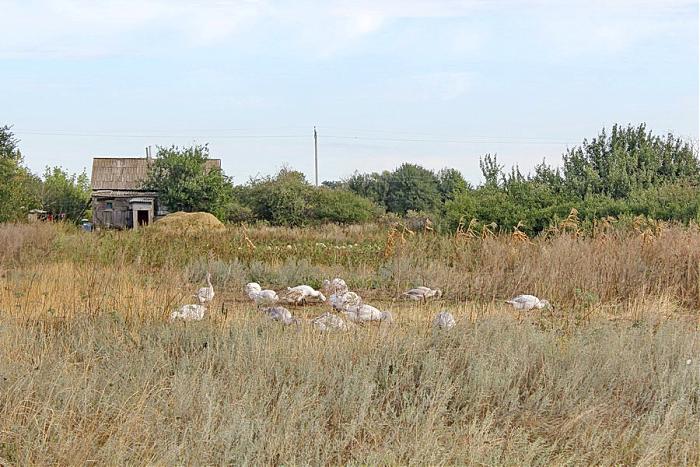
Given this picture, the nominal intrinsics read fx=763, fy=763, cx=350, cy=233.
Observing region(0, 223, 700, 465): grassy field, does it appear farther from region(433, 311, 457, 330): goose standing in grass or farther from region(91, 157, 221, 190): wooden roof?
region(91, 157, 221, 190): wooden roof

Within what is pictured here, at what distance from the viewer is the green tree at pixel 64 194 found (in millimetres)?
42688

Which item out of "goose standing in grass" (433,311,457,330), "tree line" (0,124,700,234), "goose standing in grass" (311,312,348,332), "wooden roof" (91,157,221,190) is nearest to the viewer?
"goose standing in grass" (433,311,457,330)

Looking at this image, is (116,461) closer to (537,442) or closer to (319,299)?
(537,442)

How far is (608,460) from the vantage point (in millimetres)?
3920

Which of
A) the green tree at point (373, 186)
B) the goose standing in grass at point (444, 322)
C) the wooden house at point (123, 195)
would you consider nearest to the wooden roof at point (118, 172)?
the wooden house at point (123, 195)

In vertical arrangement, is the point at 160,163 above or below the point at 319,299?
above

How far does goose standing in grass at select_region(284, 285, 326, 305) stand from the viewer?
30.0 feet

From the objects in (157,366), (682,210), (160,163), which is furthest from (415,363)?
(160,163)

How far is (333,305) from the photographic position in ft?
27.8

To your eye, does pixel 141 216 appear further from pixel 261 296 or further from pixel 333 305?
pixel 333 305

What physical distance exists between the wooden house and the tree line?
119cm

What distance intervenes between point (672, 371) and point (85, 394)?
3685 mm

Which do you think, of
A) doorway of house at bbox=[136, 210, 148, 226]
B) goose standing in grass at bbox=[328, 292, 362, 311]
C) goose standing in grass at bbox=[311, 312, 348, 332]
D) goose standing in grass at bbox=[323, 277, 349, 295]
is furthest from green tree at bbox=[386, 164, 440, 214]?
goose standing in grass at bbox=[311, 312, 348, 332]

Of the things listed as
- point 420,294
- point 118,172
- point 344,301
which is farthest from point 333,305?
point 118,172
